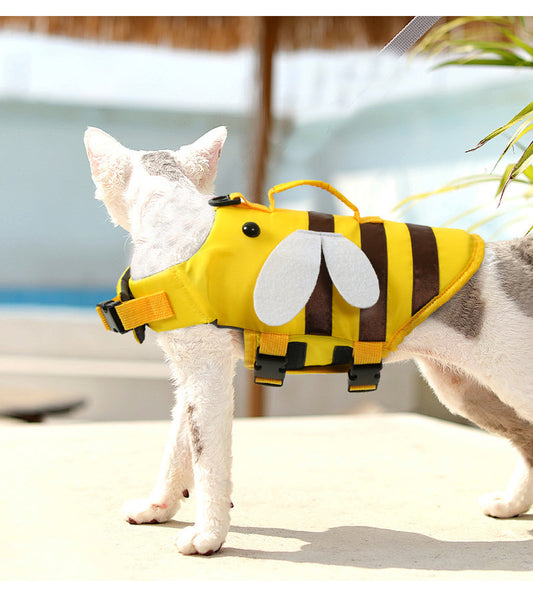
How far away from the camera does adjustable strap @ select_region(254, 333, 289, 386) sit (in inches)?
32.9

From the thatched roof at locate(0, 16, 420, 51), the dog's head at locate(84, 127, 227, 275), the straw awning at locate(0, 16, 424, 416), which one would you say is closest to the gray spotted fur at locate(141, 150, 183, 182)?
the dog's head at locate(84, 127, 227, 275)

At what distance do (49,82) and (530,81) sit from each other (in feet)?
10.6

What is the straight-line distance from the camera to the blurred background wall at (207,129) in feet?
9.62

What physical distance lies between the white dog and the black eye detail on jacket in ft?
0.17

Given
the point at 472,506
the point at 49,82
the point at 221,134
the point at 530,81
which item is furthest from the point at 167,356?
the point at 49,82

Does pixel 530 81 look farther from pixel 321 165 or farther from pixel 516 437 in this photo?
pixel 516 437

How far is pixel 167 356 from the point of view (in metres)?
0.89

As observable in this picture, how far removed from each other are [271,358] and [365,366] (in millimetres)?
129

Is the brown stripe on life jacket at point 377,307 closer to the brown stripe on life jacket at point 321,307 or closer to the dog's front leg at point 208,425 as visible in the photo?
the brown stripe on life jacket at point 321,307

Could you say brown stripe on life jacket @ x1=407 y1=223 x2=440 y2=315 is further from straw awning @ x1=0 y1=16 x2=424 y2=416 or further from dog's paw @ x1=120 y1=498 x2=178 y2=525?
straw awning @ x1=0 y1=16 x2=424 y2=416

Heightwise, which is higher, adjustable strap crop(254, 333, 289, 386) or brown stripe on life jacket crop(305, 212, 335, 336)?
brown stripe on life jacket crop(305, 212, 335, 336)

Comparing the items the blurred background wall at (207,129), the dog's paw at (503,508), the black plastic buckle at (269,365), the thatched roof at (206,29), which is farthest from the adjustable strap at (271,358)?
the thatched roof at (206,29)

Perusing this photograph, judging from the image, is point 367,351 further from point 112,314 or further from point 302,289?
point 112,314

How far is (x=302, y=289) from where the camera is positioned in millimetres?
826
